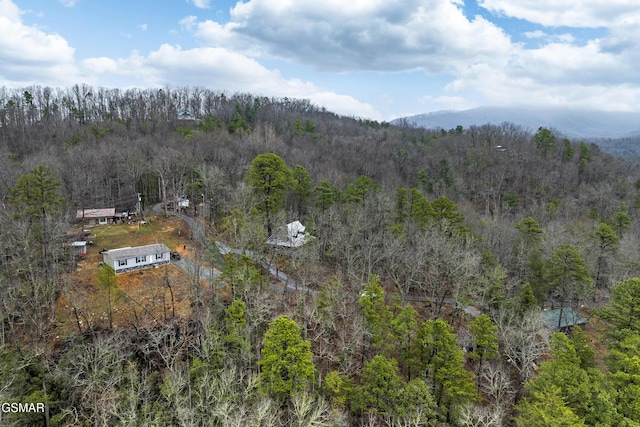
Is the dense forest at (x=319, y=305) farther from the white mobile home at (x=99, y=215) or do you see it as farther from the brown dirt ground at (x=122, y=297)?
the white mobile home at (x=99, y=215)

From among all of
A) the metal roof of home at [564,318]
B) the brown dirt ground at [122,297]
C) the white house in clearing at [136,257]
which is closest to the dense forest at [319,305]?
the brown dirt ground at [122,297]

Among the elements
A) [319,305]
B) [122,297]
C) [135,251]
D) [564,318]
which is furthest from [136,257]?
[564,318]

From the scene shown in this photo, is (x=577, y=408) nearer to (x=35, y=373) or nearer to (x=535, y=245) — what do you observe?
(x=535, y=245)

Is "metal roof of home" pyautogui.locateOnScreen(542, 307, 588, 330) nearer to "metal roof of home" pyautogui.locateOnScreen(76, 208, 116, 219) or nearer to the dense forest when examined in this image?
the dense forest

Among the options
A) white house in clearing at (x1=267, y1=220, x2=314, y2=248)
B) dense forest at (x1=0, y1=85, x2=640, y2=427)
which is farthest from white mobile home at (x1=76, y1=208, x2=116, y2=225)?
white house in clearing at (x1=267, y1=220, x2=314, y2=248)

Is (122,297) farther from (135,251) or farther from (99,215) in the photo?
(99,215)
